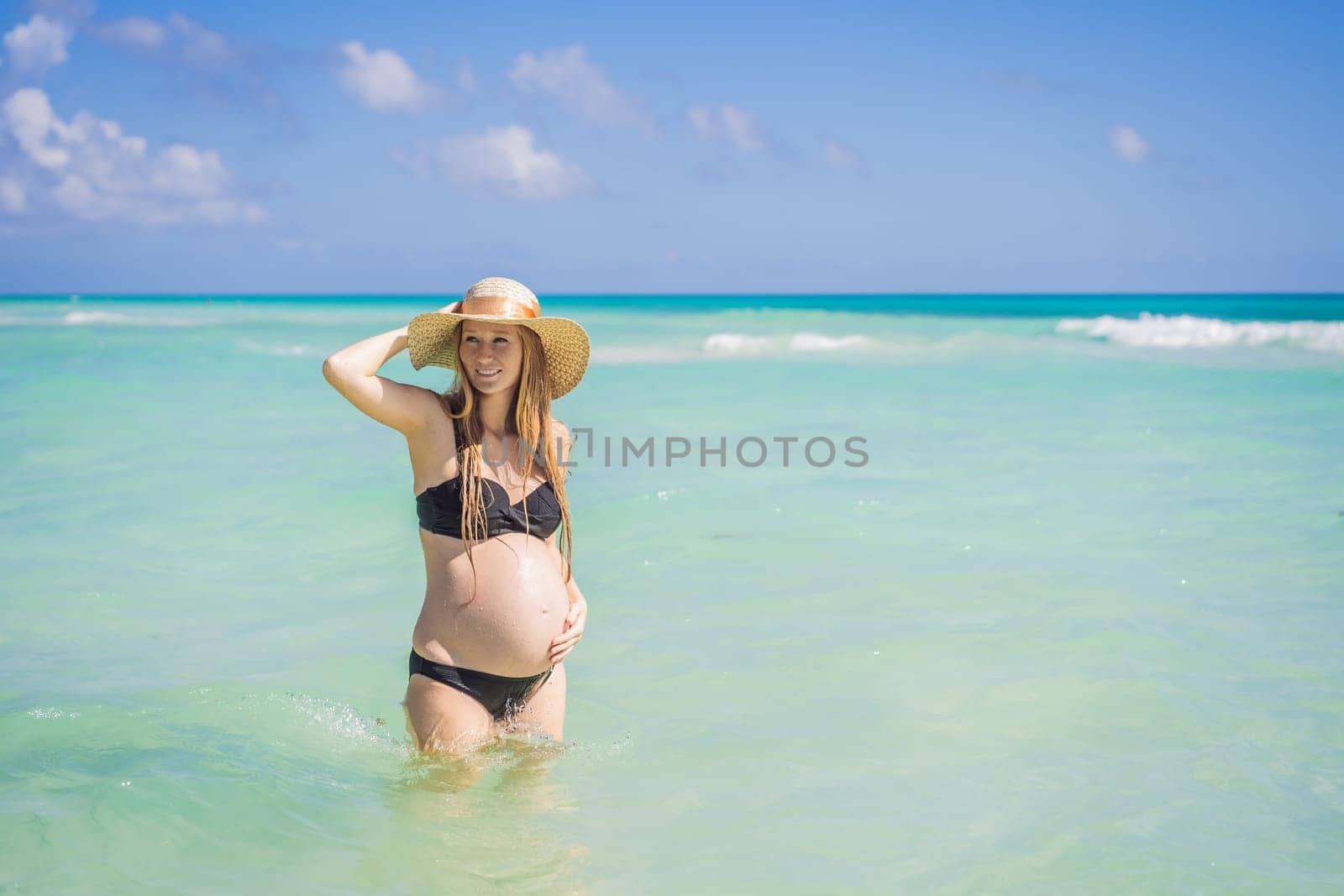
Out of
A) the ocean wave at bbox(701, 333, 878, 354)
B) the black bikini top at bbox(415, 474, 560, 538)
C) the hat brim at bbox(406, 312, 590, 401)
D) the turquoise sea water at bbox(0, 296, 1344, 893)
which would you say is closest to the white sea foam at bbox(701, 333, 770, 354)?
the ocean wave at bbox(701, 333, 878, 354)

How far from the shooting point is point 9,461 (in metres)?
9.73

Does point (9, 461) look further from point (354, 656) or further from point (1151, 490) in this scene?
point (1151, 490)

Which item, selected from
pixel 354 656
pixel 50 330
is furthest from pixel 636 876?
pixel 50 330

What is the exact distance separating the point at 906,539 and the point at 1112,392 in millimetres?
10754

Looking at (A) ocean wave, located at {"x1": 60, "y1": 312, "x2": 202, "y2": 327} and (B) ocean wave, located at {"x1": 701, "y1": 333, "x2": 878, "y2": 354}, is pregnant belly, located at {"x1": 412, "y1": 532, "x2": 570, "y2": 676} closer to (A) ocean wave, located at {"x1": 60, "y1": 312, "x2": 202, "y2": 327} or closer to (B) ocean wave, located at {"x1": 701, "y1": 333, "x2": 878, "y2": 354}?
(B) ocean wave, located at {"x1": 701, "y1": 333, "x2": 878, "y2": 354}

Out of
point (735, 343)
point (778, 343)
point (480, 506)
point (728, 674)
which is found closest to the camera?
point (480, 506)

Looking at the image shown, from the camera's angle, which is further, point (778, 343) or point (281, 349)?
point (778, 343)

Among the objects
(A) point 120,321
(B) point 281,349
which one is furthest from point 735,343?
(A) point 120,321

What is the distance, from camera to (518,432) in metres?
3.40

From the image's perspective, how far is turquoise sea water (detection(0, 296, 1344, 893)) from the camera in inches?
129

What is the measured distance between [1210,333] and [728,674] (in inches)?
1163

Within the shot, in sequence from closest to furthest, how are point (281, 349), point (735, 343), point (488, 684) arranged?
point (488, 684)
point (281, 349)
point (735, 343)

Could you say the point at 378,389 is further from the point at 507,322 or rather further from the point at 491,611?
the point at 491,611

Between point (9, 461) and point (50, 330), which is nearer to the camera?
point (9, 461)
